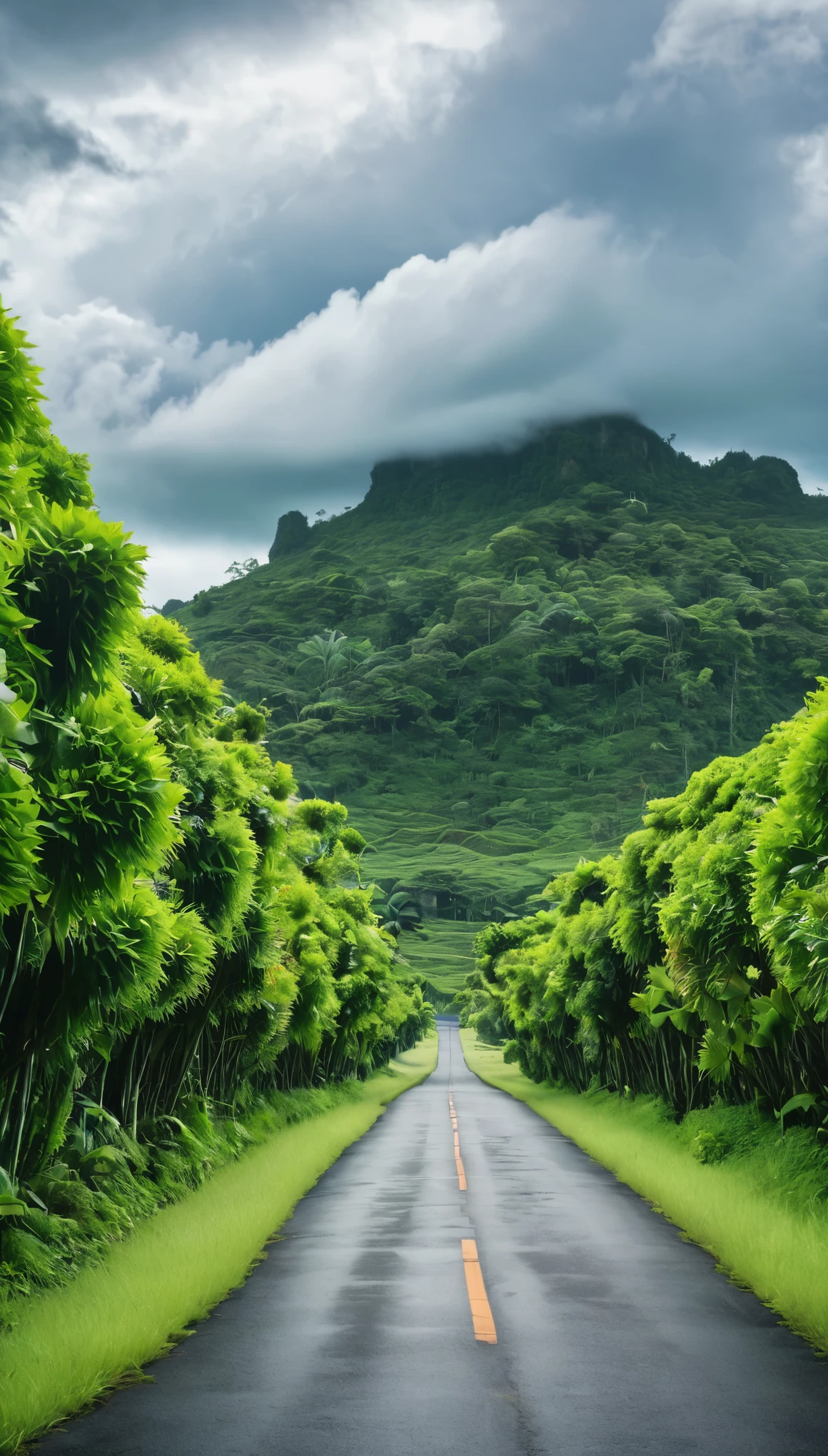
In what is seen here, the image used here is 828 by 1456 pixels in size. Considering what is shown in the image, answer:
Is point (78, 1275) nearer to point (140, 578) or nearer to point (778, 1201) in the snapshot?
point (140, 578)

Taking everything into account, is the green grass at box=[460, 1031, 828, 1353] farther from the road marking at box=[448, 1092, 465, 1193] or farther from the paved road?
the road marking at box=[448, 1092, 465, 1193]

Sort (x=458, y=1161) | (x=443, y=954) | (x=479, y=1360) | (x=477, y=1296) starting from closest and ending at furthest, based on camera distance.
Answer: (x=479, y=1360) → (x=477, y=1296) → (x=458, y=1161) → (x=443, y=954)

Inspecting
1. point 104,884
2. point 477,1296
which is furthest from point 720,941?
point 104,884

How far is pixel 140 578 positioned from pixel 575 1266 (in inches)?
326

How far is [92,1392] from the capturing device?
6.88 metres

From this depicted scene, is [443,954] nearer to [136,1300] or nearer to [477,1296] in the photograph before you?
[477,1296]

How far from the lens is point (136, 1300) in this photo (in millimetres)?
8883

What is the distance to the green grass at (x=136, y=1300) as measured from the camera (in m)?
6.69

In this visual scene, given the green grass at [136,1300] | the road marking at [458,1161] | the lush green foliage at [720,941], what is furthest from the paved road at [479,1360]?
the road marking at [458,1161]

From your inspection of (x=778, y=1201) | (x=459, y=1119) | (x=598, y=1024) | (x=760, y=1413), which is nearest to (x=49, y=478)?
(x=760, y=1413)

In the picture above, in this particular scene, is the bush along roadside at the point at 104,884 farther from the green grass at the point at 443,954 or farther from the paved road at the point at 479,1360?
the green grass at the point at 443,954

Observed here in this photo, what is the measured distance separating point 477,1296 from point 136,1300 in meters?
A: 2.90

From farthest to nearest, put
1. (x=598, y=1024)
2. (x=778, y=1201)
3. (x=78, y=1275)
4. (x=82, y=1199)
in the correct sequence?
(x=598, y=1024) < (x=778, y=1201) < (x=82, y=1199) < (x=78, y=1275)

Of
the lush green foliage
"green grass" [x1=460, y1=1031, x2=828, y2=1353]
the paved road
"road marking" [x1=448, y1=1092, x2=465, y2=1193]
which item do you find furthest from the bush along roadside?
"green grass" [x1=460, y1=1031, x2=828, y2=1353]
